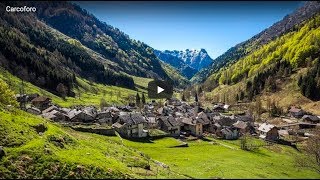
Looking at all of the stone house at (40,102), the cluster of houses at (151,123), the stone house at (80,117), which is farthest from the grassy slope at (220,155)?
the stone house at (40,102)

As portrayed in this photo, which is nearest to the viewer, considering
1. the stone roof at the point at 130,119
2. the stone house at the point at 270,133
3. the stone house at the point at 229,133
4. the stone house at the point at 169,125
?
the stone roof at the point at 130,119

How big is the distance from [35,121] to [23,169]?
872 inches

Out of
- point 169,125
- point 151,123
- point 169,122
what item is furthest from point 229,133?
point 151,123

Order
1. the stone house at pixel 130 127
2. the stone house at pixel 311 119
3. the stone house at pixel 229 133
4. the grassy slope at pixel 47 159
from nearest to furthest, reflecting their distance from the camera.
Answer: the grassy slope at pixel 47 159, the stone house at pixel 130 127, the stone house at pixel 229 133, the stone house at pixel 311 119

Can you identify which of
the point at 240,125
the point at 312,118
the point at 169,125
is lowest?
the point at 240,125

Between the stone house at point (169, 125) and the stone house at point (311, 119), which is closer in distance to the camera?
the stone house at point (169, 125)

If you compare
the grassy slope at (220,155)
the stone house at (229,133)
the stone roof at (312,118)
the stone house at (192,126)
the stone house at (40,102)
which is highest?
the stone house at (40,102)

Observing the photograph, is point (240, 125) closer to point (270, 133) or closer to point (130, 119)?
point (270, 133)

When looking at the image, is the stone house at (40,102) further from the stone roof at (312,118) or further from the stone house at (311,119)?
the stone roof at (312,118)

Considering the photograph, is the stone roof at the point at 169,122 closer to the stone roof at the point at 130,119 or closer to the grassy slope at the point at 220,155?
the grassy slope at the point at 220,155

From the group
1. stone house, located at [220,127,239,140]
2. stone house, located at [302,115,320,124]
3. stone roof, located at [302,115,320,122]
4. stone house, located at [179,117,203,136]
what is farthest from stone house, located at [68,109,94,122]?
stone roof, located at [302,115,320,122]

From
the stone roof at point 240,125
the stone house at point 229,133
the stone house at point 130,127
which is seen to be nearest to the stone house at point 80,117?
the stone house at point 130,127

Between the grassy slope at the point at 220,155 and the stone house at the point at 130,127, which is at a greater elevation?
the stone house at the point at 130,127

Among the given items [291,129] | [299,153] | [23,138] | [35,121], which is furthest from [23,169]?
[291,129]
